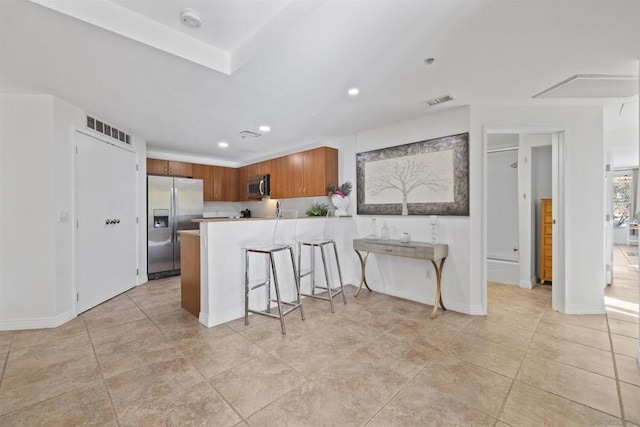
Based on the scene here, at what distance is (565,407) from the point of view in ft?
5.52

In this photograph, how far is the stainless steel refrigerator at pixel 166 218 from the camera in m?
4.76

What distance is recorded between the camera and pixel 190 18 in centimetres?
182

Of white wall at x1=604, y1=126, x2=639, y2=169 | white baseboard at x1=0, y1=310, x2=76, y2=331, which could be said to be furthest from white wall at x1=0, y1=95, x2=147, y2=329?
white wall at x1=604, y1=126, x2=639, y2=169

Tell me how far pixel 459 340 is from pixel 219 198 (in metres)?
5.39

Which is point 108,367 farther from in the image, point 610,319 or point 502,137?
point 502,137

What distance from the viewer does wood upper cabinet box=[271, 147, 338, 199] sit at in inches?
174

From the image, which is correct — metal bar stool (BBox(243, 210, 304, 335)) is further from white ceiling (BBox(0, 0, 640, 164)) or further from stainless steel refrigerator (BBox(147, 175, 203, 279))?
stainless steel refrigerator (BBox(147, 175, 203, 279))

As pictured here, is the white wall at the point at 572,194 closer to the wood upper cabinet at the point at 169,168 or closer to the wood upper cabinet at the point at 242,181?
the wood upper cabinet at the point at 242,181

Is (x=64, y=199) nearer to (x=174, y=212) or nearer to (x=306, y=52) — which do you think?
(x=174, y=212)

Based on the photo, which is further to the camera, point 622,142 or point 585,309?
point 622,142

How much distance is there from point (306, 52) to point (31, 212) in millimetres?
3241

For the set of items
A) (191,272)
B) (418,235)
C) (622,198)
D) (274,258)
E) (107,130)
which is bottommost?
(191,272)

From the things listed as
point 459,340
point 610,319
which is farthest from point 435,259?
point 610,319

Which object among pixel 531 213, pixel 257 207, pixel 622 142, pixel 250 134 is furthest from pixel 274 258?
pixel 622 142
